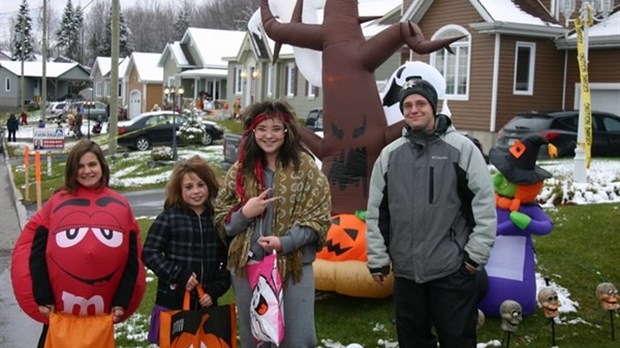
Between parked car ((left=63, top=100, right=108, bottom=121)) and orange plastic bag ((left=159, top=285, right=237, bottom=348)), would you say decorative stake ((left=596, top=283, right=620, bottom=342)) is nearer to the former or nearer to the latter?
orange plastic bag ((left=159, top=285, right=237, bottom=348))

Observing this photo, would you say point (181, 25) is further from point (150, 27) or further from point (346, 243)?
point (346, 243)

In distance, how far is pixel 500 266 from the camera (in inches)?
223

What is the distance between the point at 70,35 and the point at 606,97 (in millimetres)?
101460

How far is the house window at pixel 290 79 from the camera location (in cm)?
3884

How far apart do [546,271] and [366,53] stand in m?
2.94

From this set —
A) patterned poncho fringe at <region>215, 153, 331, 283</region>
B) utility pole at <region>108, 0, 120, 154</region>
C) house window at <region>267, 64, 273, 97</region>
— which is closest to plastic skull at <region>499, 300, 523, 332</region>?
patterned poncho fringe at <region>215, 153, 331, 283</region>

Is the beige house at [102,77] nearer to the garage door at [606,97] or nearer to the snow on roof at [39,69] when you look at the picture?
the snow on roof at [39,69]

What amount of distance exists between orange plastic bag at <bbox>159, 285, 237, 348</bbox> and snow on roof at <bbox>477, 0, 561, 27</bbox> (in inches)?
739

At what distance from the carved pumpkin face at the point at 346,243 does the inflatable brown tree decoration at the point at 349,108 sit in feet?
1.19

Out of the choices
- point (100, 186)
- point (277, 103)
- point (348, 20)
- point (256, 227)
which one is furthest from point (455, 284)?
point (348, 20)

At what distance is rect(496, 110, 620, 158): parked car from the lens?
57.4ft

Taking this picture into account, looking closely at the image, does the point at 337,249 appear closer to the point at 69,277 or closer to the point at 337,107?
the point at 337,107

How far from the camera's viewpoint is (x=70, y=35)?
110250 mm

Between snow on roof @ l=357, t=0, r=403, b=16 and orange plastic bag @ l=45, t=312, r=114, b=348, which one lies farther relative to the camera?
snow on roof @ l=357, t=0, r=403, b=16
